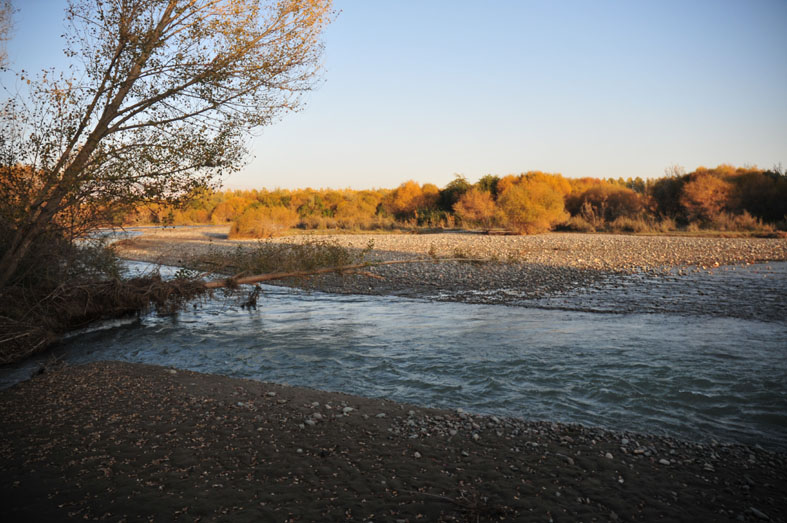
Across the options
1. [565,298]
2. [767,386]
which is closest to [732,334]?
[767,386]

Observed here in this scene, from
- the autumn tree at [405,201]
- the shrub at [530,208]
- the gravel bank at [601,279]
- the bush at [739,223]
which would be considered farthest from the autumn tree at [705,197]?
the autumn tree at [405,201]

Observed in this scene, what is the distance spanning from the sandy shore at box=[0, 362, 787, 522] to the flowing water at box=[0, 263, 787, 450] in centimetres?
58

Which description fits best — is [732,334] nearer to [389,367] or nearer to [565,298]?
[565,298]

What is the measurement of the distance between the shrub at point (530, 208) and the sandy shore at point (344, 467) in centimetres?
2384

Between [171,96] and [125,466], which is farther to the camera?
[171,96]

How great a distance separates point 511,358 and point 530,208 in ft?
71.8

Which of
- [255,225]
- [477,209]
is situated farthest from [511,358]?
[477,209]

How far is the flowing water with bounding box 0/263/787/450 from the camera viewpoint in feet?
16.9

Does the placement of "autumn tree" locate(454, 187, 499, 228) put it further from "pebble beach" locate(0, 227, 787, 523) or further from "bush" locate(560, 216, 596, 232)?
"pebble beach" locate(0, 227, 787, 523)

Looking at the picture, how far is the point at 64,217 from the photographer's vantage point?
8039 mm

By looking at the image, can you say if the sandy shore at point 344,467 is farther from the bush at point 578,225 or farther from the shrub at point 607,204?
the shrub at point 607,204

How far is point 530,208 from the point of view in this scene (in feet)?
90.5

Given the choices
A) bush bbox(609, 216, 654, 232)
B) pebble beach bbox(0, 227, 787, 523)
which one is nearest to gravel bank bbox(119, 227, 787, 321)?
pebble beach bbox(0, 227, 787, 523)

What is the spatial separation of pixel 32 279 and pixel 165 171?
318cm
